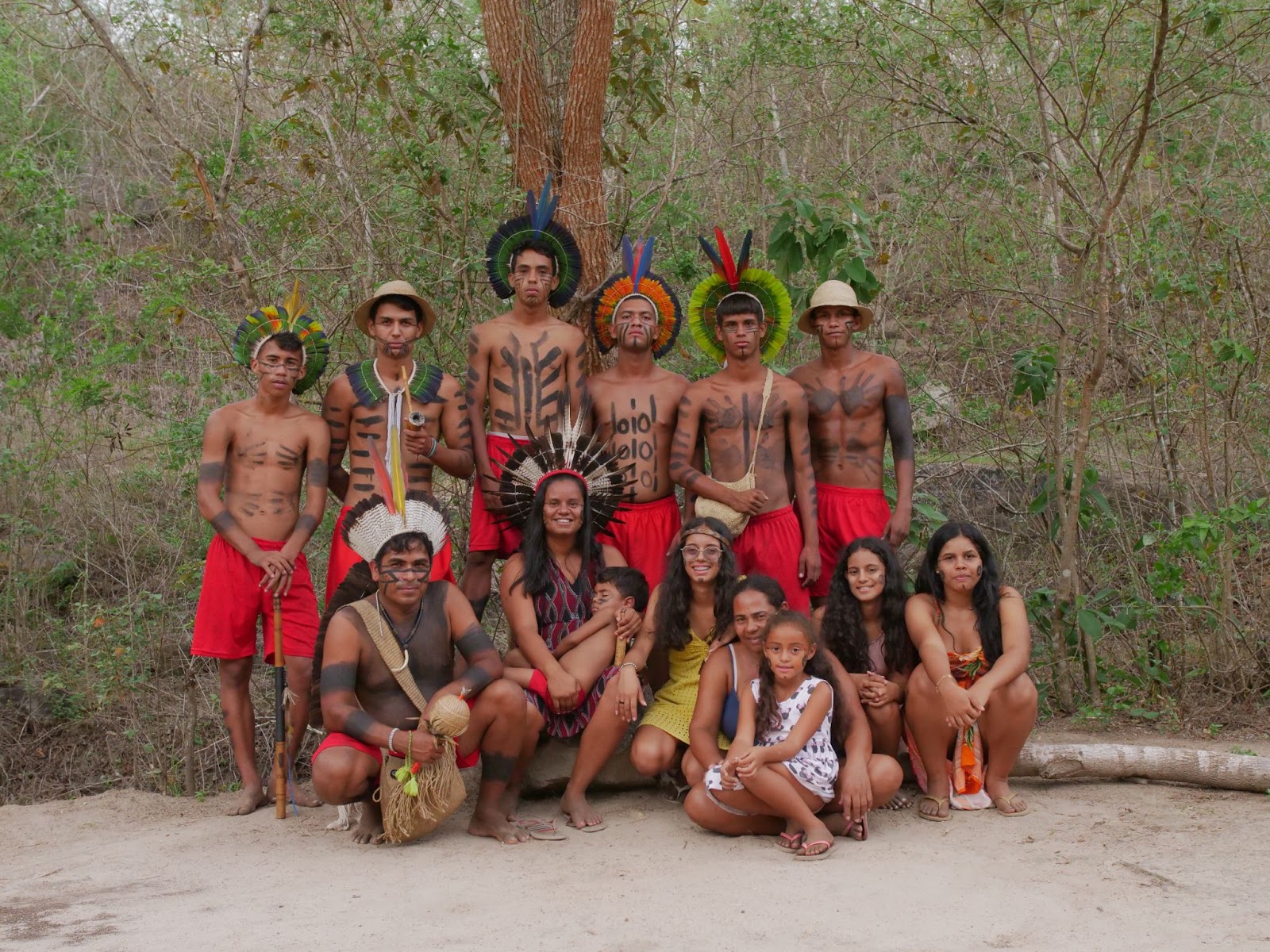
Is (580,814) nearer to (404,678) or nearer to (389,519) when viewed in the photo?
(404,678)

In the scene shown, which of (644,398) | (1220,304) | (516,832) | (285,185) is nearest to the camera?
(516,832)

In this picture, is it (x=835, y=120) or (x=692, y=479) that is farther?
(x=835, y=120)

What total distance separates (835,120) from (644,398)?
4.70m

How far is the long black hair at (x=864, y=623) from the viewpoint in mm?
4410

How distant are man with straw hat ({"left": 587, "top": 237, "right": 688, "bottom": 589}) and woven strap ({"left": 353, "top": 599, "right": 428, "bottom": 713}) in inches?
43.6

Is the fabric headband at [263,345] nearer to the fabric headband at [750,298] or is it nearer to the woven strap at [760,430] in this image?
the fabric headband at [750,298]

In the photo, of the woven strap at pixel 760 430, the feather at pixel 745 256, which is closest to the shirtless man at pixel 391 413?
the woven strap at pixel 760 430

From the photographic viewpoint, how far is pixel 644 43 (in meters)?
6.24

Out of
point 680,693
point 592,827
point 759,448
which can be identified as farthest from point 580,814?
point 759,448

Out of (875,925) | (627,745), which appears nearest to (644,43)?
(627,745)

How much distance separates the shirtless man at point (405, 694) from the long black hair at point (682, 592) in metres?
0.61

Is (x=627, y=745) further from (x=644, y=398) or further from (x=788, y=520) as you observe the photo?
(x=644, y=398)

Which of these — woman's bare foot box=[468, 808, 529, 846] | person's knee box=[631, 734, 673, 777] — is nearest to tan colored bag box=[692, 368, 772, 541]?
person's knee box=[631, 734, 673, 777]

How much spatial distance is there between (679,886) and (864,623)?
1.33 metres
